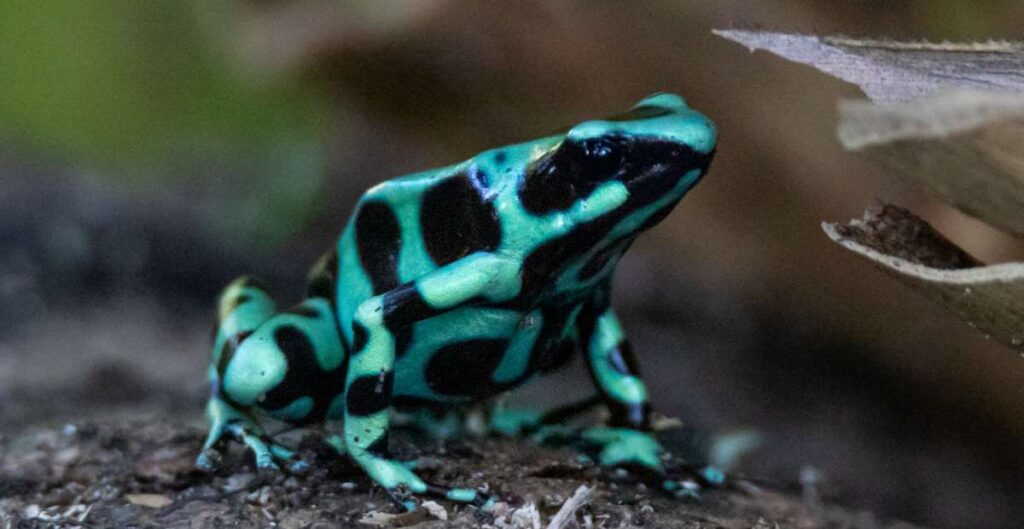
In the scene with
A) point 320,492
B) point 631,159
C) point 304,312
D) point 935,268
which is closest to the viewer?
point 935,268

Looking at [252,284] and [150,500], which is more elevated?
[252,284]

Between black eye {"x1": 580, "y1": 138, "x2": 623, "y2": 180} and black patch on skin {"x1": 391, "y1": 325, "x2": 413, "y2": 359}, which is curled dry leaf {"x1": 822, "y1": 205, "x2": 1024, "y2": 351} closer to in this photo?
black eye {"x1": 580, "y1": 138, "x2": 623, "y2": 180}

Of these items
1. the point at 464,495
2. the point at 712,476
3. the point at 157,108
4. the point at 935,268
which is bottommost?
the point at 712,476

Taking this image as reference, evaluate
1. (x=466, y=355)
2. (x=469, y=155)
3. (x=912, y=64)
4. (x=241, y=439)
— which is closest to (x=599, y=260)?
(x=466, y=355)

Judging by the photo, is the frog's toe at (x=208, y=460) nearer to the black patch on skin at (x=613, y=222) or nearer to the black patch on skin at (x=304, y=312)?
the black patch on skin at (x=304, y=312)

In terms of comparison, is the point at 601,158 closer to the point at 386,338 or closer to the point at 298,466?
the point at 386,338

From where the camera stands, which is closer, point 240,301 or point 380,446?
point 380,446
